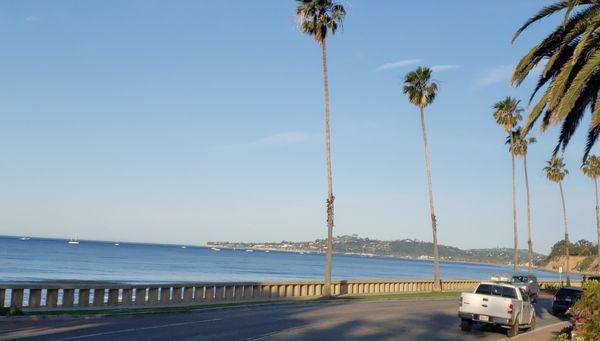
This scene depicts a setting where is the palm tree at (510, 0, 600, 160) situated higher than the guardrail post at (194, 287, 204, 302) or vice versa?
the palm tree at (510, 0, 600, 160)

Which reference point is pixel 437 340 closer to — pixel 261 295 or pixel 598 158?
pixel 261 295

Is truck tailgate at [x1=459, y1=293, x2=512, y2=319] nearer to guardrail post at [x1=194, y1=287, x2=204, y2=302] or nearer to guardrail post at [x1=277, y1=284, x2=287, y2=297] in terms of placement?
guardrail post at [x1=194, y1=287, x2=204, y2=302]

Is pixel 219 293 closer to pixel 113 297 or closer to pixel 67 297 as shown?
pixel 113 297

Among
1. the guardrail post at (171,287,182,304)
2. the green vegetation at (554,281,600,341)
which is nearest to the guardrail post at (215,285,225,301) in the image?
the guardrail post at (171,287,182,304)

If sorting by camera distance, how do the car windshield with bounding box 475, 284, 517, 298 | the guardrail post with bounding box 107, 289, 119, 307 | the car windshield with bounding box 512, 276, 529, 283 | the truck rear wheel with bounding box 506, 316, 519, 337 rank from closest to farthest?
the truck rear wheel with bounding box 506, 316, 519, 337 < the car windshield with bounding box 475, 284, 517, 298 < the guardrail post with bounding box 107, 289, 119, 307 < the car windshield with bounding box 512, 276, 529, 283

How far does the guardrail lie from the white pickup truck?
500 inches

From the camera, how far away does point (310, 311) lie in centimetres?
2853

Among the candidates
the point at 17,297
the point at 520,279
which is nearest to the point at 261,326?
the point at 17,297

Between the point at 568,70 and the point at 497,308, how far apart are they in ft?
31.6

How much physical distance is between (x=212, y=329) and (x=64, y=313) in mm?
5272

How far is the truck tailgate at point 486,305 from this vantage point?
914 inches

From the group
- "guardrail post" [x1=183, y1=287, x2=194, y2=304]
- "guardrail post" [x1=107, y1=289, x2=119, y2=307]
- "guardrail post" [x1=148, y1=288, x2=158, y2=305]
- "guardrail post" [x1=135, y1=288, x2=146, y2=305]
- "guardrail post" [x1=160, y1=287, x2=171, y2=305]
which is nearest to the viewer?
"guardrail post" [x1=107, y1=289, x2=119, y2=307]

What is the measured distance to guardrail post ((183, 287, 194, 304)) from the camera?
100 feet

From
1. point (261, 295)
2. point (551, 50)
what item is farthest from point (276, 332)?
point (261, 295)
